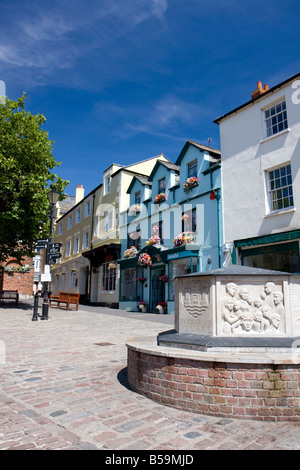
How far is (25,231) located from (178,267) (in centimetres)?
940

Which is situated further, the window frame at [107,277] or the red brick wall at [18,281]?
the red brick wall at [18,281]

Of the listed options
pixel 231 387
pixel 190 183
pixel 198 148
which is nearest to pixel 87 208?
pixel 190 183

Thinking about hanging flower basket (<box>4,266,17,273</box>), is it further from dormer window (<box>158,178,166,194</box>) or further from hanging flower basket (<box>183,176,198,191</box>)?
hanging flower basket (<box>183,176,198,191</box>)

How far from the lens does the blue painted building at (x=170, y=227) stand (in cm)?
1664

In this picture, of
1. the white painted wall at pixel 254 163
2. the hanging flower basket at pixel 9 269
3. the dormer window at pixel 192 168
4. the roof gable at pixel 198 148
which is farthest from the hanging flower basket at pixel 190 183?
the hanging flower basket at pixel 9 269

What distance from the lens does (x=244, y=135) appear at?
1550 centimetres

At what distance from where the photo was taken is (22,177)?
63.8 feet

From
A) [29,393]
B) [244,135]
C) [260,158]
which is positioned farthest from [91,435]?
[244,135]

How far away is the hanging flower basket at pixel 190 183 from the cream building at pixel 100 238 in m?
7.87

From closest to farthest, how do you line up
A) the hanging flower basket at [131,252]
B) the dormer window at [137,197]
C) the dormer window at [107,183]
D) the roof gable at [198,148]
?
the roof gable at [198,148], the hanging flower basket at [131,252], the dormer window at [137,197], the dormer window at [107,183]

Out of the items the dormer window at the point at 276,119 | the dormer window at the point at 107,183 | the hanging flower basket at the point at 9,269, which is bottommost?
the hanging flower basket at the point at 9,269

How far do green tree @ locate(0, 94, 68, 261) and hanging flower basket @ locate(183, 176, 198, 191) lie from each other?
8193 millimetres

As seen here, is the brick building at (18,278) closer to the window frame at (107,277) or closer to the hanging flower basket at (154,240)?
the window frame at (107,277)

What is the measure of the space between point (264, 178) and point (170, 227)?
677 cm
